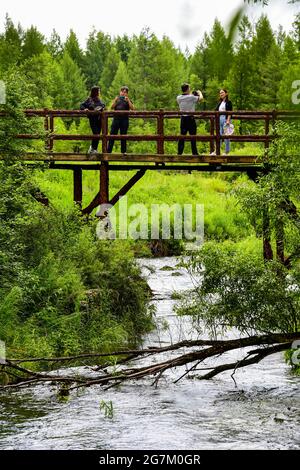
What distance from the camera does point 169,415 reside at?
9992mm

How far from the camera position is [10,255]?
14.7 m

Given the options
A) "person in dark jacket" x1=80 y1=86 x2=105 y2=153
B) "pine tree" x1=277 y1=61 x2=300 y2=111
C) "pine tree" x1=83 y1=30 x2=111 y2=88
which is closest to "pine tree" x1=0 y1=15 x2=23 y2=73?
"pine tree" x1=83 y1=30 x2=111 y2=88

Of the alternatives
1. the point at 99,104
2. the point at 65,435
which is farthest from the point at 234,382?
the point at 99,104

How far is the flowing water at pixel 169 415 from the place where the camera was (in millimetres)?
8758

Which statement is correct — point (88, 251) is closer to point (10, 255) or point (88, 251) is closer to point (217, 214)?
→ point (10, 255)

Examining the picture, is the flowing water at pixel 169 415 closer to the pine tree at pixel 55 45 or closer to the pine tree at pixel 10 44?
the pine tree at pixel 10 44

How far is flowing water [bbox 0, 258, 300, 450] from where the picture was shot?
876 cm

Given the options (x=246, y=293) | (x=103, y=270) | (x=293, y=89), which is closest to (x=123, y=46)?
(x=103, y=270)

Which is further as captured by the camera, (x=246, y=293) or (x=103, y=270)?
(x=103, y=270)

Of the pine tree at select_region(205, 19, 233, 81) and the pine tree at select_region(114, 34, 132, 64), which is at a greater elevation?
the pine tree at select_region(114, 34, 132, 64)

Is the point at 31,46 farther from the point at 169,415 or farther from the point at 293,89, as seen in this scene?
the point at 293,89

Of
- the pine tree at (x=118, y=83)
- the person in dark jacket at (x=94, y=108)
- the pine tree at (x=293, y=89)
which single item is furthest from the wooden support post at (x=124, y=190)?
the pine tree at (x=118, y=83)

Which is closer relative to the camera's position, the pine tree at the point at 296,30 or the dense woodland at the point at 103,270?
the pine tree at the point at 296,30

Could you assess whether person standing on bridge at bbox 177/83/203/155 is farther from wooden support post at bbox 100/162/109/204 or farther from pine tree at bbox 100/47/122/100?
pine tree at bbox 100/47/122/100
